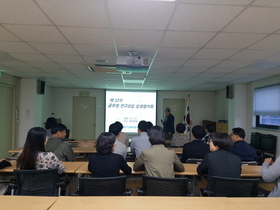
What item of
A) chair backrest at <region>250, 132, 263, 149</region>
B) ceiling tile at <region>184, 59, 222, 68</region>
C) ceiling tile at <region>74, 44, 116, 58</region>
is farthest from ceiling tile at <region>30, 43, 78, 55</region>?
chair backrest at <region>250, 132, 263, 149</region>

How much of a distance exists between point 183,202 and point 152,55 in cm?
260

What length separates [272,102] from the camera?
544 centimetres

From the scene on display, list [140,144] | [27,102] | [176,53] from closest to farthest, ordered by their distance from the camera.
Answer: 1. [176,53]
2. [140,144]
3. [27,102]

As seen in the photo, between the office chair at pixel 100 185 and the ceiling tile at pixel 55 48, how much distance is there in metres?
2.05

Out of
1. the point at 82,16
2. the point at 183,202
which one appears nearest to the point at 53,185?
the point at 183,202

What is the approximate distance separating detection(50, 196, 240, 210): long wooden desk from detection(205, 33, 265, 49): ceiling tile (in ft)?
6.34

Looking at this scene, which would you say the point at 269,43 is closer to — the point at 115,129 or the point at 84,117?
the point at 115,129

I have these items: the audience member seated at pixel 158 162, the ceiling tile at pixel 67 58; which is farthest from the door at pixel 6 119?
the audience member seated at pixel 158 162

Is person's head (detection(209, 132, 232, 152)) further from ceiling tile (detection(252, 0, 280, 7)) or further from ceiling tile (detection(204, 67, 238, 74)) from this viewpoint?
ceiling tile (detection(204, 67, 238, 74))

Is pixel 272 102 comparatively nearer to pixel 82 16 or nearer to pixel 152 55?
pixel 152 55

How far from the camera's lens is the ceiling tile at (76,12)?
6.40 ft

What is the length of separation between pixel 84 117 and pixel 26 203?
775cm

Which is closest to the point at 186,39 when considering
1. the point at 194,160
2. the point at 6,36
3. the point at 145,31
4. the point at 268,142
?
the point at 145,31

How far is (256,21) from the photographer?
2221mm
